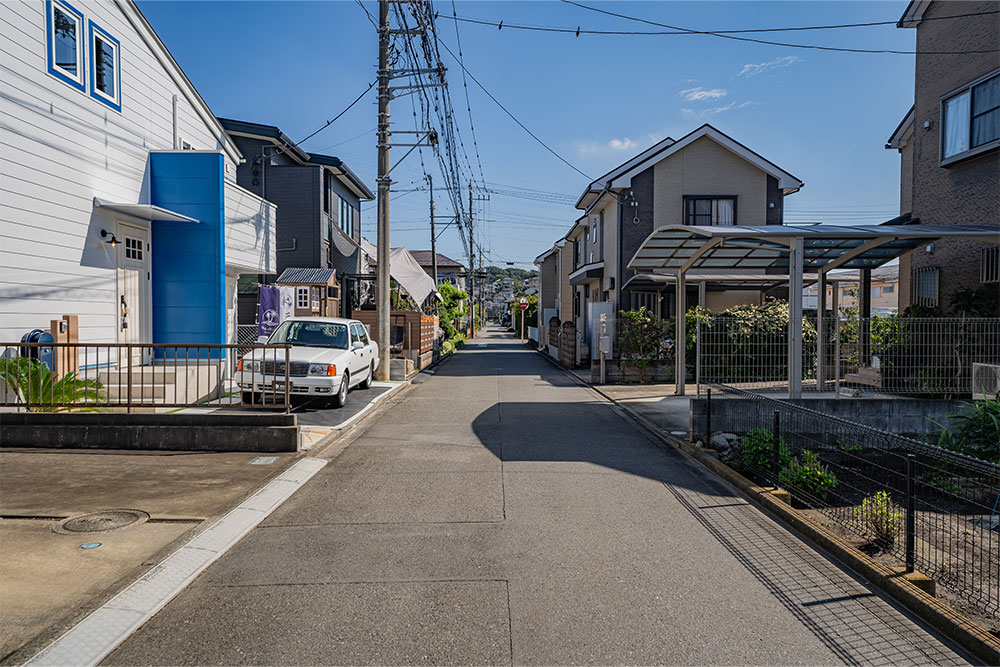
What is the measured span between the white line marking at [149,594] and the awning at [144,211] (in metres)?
8.31

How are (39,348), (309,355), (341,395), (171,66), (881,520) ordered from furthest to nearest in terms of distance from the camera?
(171,66), (341,395), (309,355), (39,348), (881,520)

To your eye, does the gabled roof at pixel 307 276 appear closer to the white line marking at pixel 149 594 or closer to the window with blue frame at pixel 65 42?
the window with blue frame at pixel 65 42

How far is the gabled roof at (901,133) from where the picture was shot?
67.5 feet

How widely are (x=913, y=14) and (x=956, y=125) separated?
3388mm

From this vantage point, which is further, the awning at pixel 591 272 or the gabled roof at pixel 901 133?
the awning at pixel 591 272

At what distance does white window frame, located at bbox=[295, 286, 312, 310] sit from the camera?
20.0 meters

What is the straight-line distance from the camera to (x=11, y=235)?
33.1 ft

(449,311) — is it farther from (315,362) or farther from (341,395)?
(315,362)

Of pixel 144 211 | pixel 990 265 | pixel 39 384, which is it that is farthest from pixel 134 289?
pixel 990 265

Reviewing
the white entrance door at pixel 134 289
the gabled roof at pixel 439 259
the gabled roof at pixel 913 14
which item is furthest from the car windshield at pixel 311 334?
the gabled roof at pixel 439 259

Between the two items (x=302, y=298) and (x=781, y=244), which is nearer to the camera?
(x=781, y=244)

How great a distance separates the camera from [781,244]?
41.9 feet

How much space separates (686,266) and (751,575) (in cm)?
1018

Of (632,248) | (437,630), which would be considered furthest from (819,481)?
(632,248)
